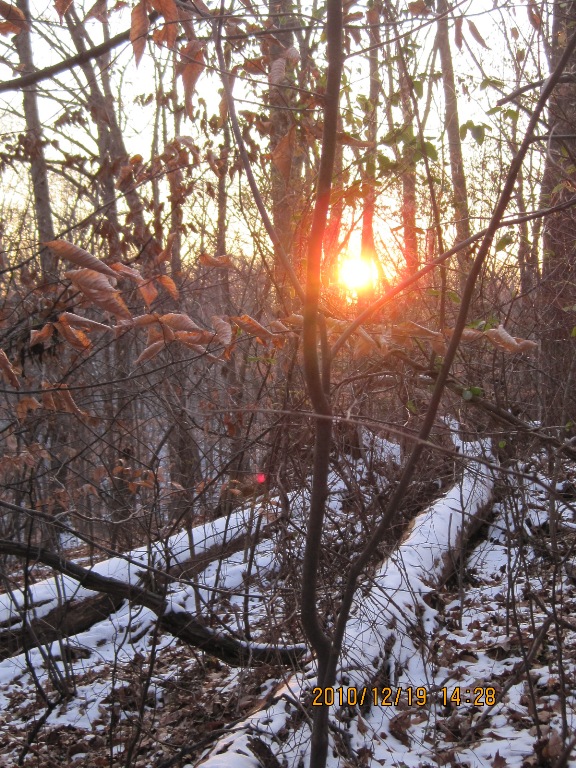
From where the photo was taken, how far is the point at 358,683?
3.47m

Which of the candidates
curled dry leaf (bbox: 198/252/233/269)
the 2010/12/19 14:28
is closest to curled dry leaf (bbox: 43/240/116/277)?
curled dry leaf (bbox: 198/252/233/269)

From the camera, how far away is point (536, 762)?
9.32 ft

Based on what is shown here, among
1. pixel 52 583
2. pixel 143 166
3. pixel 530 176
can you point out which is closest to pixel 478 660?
pixel 52 583

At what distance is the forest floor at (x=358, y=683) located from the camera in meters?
3.06

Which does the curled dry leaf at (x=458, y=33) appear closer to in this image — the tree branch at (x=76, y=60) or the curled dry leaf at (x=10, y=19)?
the tree branch at (x=76, y=60)

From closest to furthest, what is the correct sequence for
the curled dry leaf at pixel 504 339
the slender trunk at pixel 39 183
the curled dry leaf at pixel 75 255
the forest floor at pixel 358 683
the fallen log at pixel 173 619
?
the curled dry leaf at pixel 504 339, the curled dry leaf at pixel 75 255, the forest floor at pixel 358 683, the fallen log at pixel 173 619, the slender trunk at pixel 39 183

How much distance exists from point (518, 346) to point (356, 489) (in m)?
2.03

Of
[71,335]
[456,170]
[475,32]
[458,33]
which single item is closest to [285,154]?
[475,32]

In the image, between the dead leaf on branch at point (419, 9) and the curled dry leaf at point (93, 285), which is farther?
the dead leaf on branch at point (419, 9)

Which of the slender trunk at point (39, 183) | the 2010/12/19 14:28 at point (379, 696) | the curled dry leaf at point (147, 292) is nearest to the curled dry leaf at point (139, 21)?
the curled dry leaf at point (147, 292)
